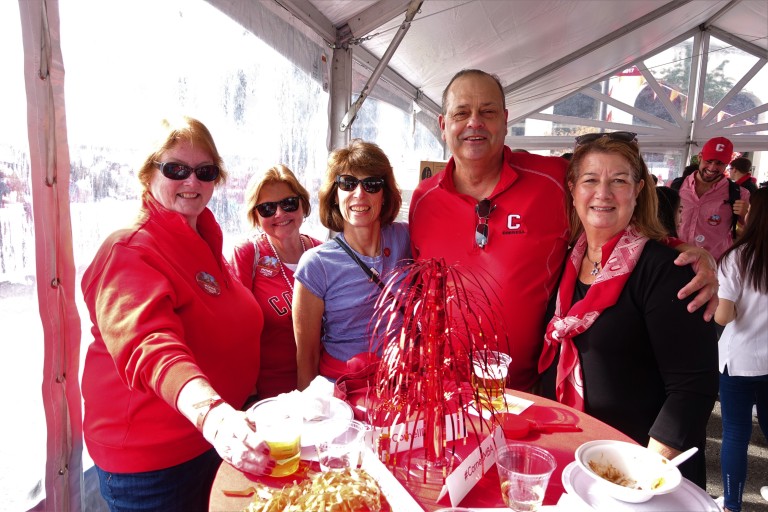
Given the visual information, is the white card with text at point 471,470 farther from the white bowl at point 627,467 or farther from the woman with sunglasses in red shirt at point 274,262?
the woman with sunglasses in red shirt at point 274,262

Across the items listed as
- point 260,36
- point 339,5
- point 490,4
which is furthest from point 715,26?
point 260,36

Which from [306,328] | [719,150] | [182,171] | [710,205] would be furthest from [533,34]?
[182,171]

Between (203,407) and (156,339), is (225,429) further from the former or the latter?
(156,339)

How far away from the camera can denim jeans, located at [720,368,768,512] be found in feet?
9.39

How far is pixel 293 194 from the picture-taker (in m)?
2.62

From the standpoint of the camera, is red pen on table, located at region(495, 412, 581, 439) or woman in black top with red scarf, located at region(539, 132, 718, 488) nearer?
red pen on table, located at region(495, 412, 581, 439)

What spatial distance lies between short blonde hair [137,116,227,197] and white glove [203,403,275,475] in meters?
1.01

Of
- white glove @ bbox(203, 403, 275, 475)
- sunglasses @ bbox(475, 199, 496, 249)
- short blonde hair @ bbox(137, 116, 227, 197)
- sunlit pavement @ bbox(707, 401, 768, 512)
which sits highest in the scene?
short blonde hair @ bbox(137, 116, 227, 197)

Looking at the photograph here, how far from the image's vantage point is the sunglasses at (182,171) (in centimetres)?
178

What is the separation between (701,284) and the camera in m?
1.59

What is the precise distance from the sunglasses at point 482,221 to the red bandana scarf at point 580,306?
1.34 ft

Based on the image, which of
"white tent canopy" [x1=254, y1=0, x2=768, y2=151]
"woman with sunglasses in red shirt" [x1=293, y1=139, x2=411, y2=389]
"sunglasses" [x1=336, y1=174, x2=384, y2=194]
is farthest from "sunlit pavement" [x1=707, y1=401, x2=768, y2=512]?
"white tent canopy" [x1=254, y1=0, x2=768, y2=151]

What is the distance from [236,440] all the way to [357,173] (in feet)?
4.52

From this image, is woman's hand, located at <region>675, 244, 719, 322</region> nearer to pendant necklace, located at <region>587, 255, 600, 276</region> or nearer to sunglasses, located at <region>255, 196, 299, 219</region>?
pendant necklace, located at <region>587, 255, 600, 276</region>
